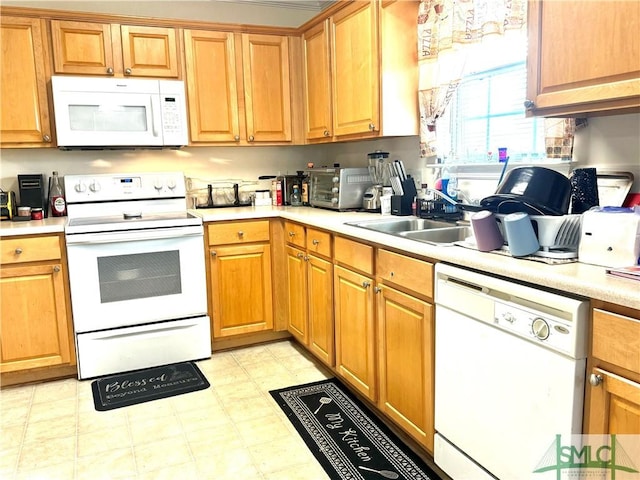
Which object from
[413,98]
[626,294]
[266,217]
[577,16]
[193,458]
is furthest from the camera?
[266,217]

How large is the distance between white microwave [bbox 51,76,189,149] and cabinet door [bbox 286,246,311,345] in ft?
3.52

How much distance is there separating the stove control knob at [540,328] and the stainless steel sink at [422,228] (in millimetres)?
793

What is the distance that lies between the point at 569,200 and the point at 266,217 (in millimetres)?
2012

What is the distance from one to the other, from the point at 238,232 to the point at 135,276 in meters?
0.66

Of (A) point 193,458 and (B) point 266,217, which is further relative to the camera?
(B) point 266,217

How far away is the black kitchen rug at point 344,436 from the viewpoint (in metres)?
2.04

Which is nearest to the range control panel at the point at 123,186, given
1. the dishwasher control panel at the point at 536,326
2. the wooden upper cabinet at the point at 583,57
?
the wooden upper cabinet at the point at 583,57

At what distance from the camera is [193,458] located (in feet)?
7.13

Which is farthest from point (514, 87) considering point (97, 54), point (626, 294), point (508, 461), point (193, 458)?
point (97, 54)

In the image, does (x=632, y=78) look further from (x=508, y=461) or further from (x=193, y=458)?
(x=193, y=458)

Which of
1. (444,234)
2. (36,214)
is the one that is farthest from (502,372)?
(36,214)

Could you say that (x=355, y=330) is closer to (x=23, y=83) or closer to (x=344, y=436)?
(x=344, y=436)

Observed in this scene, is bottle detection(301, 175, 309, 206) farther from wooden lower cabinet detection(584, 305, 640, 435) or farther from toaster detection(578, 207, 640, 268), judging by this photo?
wooden lower cabinet detection(584, 305, 640, 435)

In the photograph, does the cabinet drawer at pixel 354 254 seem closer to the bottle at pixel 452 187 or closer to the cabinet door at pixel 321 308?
the cabinet door at pixel 321 308
